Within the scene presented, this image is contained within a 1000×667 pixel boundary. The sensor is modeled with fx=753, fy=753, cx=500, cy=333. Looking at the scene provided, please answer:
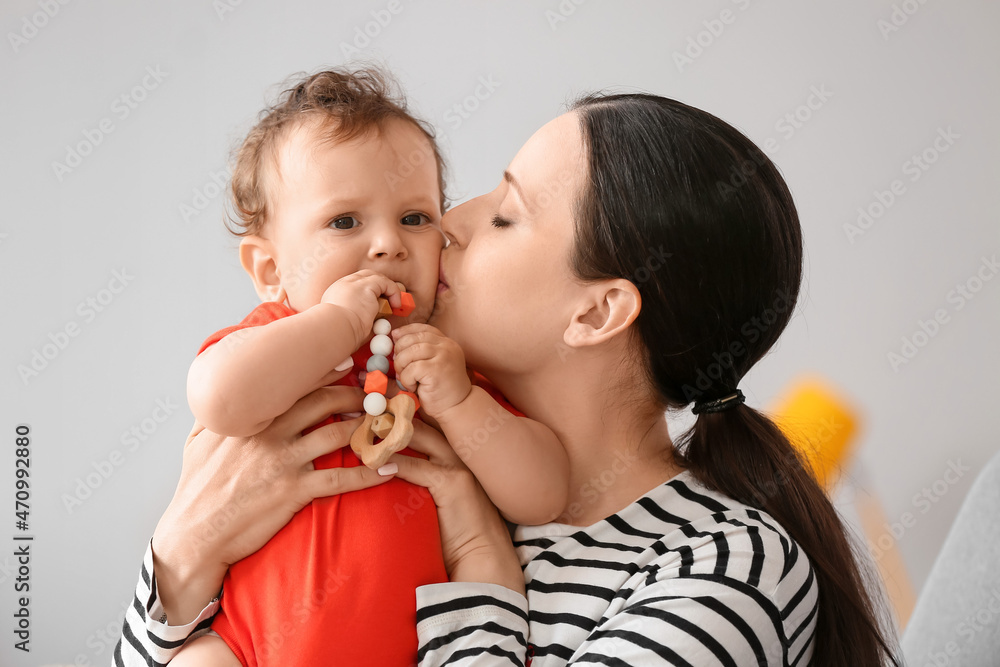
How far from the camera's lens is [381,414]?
109cm

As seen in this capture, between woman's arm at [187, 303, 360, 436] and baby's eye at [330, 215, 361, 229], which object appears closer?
woman's arm at [187, 303, 360, 436]

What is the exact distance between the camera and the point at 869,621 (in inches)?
49.1

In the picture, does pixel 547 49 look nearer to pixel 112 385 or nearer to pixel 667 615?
pixel 112 385

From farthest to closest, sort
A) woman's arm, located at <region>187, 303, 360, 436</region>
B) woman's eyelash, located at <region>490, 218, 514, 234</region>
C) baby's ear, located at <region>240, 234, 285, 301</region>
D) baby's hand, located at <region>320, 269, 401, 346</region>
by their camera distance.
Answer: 1. baby's ear, located at <region>240, 234, 285, 301</region>
2. woman's eyelash, located at <region>490, 218, 514, 234</region>
3. baby's hand, located at <region>320, 269, 401, 346</region>
4. woman's arm, located at <region>187, 303, 360, 436</region>

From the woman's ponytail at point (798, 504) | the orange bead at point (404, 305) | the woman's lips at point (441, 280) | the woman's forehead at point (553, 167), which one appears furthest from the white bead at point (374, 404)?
the woman's ponytail at point (798, 504)

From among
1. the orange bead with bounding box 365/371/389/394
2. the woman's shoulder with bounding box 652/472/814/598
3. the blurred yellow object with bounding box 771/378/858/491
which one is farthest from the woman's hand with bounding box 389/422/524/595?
the blurred yellow object with bounding box 771/378/858/491

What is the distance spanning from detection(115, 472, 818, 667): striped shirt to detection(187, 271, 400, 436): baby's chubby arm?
308 mm

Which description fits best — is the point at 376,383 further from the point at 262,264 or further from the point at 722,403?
the point at 722,403

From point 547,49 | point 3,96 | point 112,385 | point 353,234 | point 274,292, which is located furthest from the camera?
point 547,49

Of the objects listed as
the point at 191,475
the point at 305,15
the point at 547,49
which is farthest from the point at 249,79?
the point at 191,475

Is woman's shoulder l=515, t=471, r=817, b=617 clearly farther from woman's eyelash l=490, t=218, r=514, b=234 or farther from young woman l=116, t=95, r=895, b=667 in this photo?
woman's eyelash l=490, t=218, r=514, b=234

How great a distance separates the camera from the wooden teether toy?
1.06m

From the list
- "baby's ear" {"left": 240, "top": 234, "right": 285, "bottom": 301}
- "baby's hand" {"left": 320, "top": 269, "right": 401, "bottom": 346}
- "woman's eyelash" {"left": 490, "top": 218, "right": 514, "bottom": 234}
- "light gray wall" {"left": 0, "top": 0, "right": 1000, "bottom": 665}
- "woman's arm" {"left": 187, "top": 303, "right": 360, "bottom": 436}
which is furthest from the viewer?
"light gray wall" {"left": 0, "top": 0, "right": 1000, "bottom": 665}

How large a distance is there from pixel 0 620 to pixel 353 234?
2.04 metres
